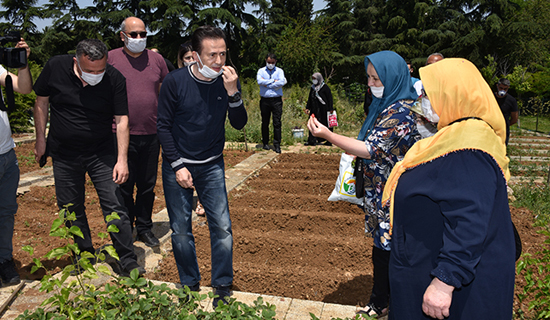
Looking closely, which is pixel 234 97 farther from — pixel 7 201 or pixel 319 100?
pixel 319 100

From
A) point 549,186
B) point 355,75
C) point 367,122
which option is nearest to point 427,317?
point 367,122

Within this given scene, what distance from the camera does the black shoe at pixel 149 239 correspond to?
4098 millimetres

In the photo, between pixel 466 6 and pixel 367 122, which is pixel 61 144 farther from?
pixel 466 6

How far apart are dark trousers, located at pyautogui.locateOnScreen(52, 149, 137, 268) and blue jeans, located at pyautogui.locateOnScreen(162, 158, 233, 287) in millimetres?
650

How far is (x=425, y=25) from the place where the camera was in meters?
32.4

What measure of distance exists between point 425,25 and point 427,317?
34568 millimetres

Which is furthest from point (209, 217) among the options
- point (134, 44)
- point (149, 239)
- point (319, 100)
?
point (319, 100)

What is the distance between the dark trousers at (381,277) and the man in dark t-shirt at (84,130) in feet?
6.39

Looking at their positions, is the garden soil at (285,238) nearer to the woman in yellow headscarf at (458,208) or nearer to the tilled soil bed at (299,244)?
the tilled soil bed at (299,244)

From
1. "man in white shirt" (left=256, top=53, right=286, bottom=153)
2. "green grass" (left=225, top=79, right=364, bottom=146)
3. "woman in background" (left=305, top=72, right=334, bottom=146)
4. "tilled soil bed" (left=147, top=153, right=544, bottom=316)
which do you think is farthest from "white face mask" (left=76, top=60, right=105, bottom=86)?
"woman in background" (left=305, top=72, right=334, bottom=146)

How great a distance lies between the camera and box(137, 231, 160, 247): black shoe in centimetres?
410

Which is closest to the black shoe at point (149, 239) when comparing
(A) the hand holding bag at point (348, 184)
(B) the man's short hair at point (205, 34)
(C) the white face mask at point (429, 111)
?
(A) the hand holding bag at point (348, 184)

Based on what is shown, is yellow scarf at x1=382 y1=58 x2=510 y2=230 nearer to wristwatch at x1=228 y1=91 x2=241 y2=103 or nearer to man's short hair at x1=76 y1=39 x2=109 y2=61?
wristwatch at x1=228 y1=91 x2=241 y2=103

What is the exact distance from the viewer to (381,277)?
2.83 m
